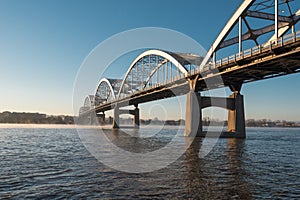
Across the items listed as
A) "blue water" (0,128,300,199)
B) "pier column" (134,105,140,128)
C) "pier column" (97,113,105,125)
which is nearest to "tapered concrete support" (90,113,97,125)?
"pier column" (97,113,105,125)

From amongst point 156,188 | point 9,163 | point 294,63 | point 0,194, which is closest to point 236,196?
point 156,188

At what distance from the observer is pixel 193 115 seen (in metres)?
49.1

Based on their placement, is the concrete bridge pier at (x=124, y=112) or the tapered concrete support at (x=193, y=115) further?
the concrete bridge pier at (x=124, y=112)

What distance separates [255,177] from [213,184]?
3112 millimetres

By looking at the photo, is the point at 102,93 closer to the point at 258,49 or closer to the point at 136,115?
the point at 136,115

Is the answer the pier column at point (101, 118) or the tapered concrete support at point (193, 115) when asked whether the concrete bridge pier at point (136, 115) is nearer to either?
the pier column at point (101, 118)

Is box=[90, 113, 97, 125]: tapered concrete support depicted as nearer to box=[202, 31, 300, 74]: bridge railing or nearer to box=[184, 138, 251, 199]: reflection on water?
box=[202, 31, 300, 74]: bridge railing

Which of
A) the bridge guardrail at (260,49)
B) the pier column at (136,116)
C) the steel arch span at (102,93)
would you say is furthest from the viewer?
the steel arch span at (102,93)

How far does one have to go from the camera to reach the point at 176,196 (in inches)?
422

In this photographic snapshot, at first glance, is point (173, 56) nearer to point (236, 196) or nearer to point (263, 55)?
point (263, 55)

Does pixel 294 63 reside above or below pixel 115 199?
above

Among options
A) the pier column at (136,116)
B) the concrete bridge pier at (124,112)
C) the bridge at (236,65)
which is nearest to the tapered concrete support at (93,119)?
the concrete bridge pier at (124,112)

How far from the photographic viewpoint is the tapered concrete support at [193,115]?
49156 millimetres

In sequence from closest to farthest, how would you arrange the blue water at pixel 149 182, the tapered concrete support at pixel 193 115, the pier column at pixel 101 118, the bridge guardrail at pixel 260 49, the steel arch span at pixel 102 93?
the blue water at pixel 149 182 < the bridge guardrail at pixel 260 49 < the tapered concrete support at pixel 193 115 < the steel arch span at pixel 102 93 < the pier column at pixel 101 118
